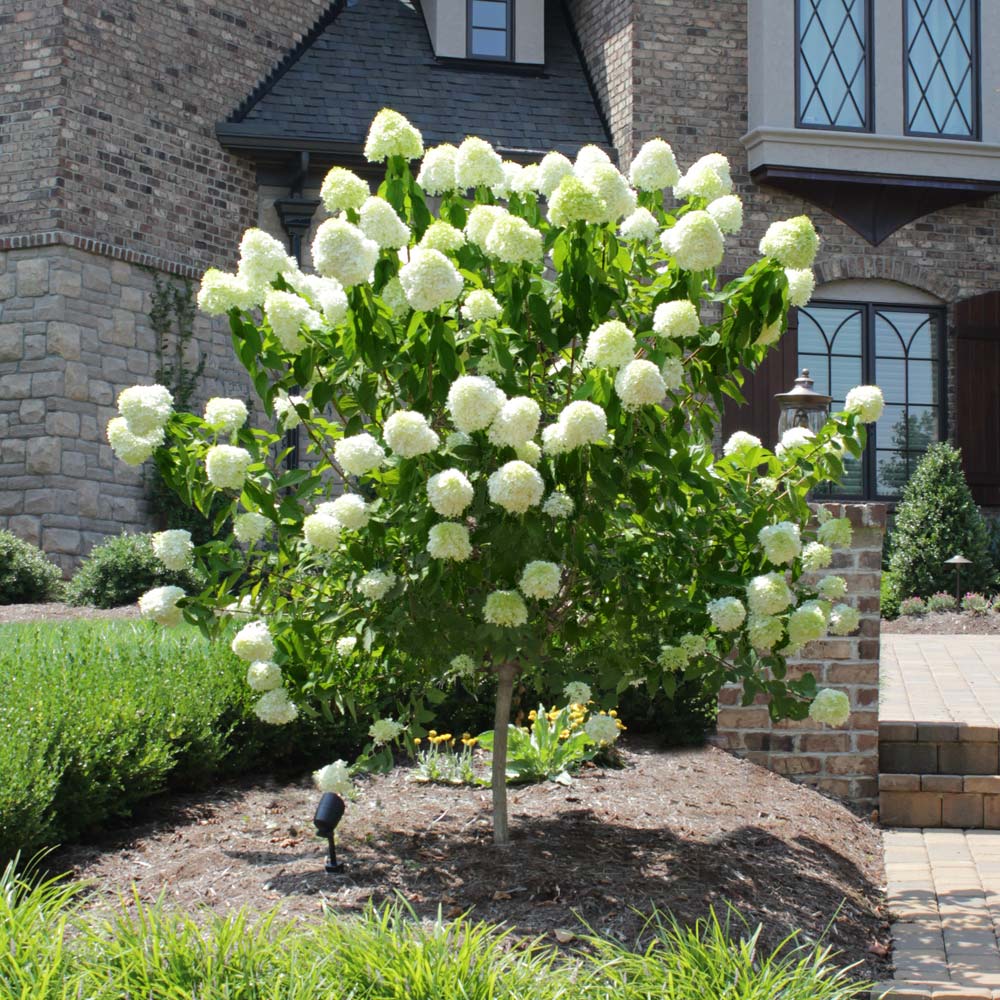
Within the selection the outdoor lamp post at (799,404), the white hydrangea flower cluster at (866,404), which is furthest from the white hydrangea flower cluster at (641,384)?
the outdoor lamp post at (799,404)

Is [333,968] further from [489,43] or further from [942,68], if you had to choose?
[942,68]

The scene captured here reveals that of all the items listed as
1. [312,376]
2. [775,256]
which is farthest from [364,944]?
[775,256]

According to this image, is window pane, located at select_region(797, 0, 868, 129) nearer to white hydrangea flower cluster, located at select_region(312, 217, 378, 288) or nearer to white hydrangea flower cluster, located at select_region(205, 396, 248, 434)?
white hydrangea flower cluster, located at select_region(205, 396, 248, 434)

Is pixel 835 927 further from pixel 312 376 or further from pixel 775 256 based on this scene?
pixel 312 376

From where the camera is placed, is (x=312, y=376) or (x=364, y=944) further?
(x=312, y=376)

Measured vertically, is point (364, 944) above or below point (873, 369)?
below

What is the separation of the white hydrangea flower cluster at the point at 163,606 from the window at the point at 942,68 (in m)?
11.0

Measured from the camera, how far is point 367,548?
356 cm

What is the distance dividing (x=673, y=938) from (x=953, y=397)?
34.6ft

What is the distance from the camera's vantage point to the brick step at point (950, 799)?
5.14m

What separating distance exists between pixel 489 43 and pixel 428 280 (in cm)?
1108

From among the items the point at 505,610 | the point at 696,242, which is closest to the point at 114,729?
the point at 505,610

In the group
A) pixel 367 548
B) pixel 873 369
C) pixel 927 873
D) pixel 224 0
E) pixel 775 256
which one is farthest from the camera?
pixel 873 369

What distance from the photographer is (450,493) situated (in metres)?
3.12
